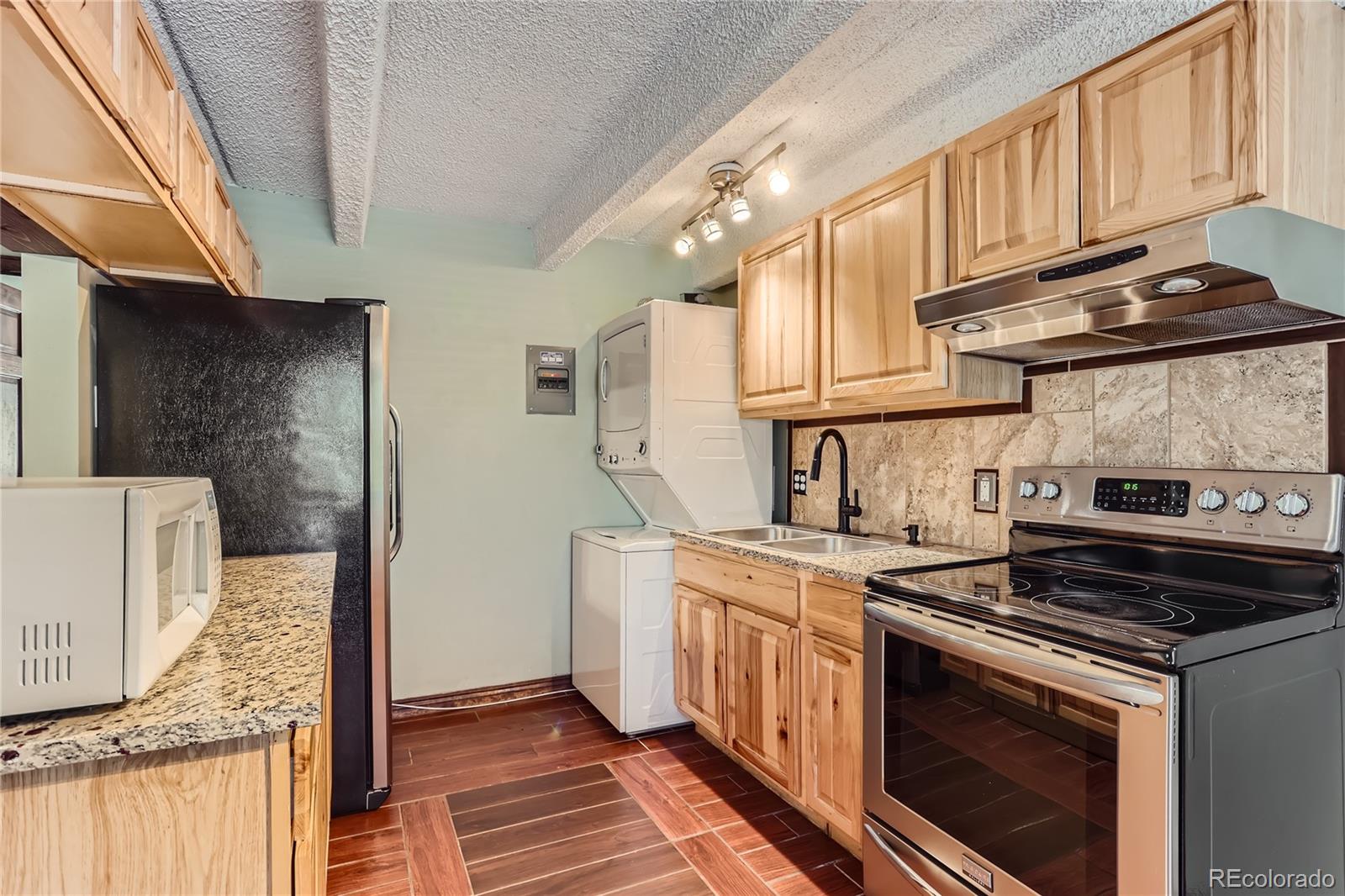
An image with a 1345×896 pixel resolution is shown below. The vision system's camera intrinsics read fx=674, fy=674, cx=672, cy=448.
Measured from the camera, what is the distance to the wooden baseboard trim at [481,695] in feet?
10.5

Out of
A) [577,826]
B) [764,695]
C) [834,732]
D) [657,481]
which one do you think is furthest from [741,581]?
[577,826]

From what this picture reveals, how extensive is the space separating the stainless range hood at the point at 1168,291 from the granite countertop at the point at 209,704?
1.66 m

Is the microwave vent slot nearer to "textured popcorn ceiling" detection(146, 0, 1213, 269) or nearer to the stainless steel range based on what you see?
"textured popcorn ceiling" detection(146, 0, 1213, 269)

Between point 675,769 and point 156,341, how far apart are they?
2356 millimetres

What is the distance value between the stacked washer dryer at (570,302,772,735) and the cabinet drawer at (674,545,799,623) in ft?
0.57

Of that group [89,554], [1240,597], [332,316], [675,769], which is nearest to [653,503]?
[675,769]

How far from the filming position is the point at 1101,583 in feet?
5.72

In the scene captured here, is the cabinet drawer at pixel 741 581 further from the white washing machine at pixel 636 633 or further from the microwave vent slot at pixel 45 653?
the microwave vent slot at pixel 45 653

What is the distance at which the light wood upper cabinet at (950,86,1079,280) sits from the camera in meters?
1.66

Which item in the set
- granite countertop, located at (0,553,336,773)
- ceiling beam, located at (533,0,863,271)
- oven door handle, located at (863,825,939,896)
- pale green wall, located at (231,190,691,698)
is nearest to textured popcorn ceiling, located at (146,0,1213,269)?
ceiling beam, located at (533,0,863,271)

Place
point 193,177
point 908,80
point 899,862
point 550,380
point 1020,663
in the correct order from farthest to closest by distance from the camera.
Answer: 1. point 550,380
2. point 908,80
3. point 193,177
4. point 899,862
5. point 1020,663

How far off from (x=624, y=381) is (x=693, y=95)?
1555 mm

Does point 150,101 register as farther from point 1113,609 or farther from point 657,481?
point 1113,609

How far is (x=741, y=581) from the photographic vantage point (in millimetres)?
2502
